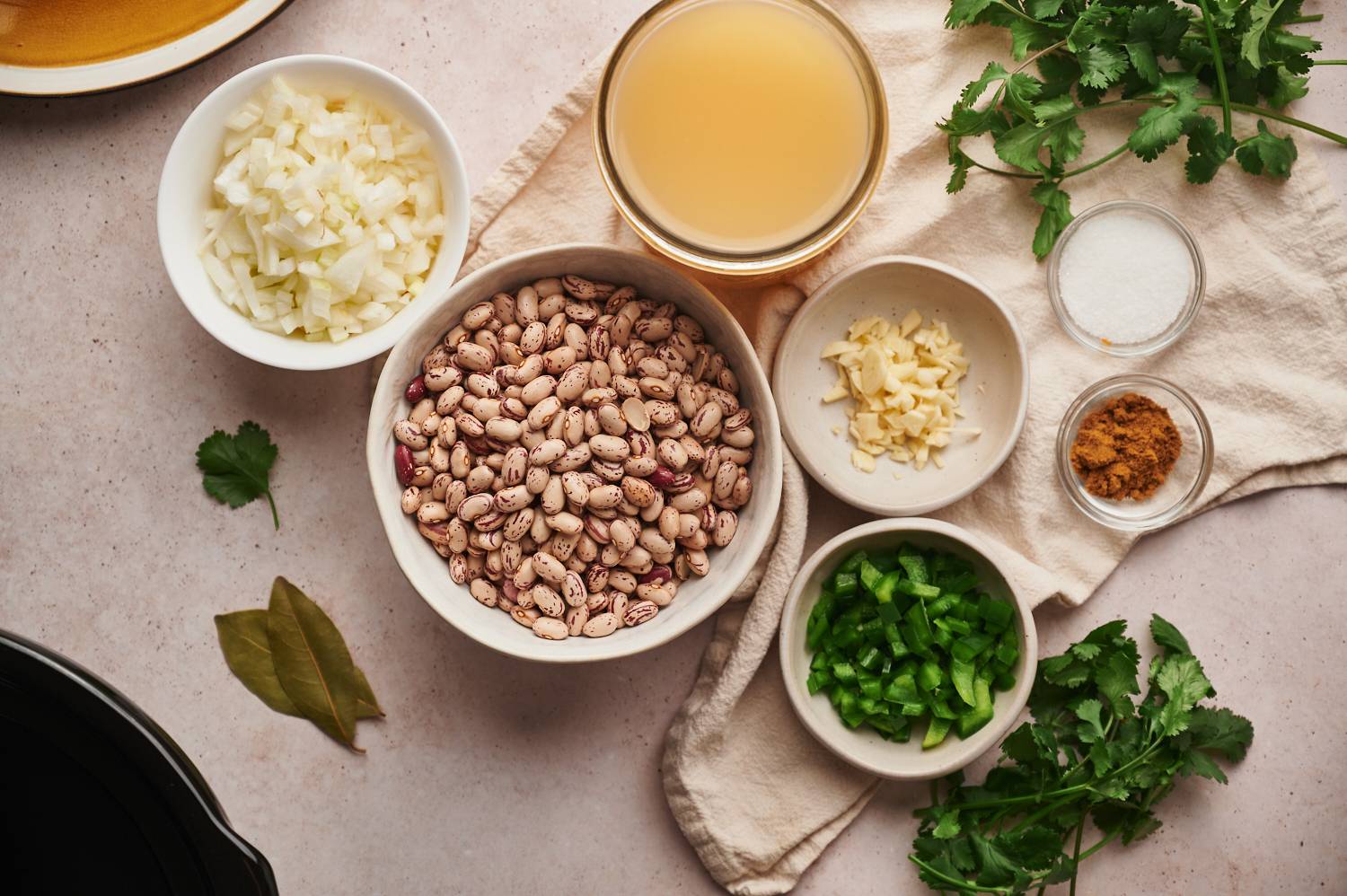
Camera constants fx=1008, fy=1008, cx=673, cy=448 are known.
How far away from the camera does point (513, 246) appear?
1.58 m

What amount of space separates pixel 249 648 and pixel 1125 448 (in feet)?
4.68

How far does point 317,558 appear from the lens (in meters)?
1.63

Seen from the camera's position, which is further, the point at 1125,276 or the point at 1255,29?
the point at 1125,276

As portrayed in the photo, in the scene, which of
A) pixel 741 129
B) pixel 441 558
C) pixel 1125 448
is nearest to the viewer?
pixel 741 129

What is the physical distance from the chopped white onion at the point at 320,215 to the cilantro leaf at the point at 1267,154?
1226 millimetres

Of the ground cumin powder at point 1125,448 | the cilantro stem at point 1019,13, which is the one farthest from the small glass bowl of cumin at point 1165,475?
the cilantro stem at point 1019,13

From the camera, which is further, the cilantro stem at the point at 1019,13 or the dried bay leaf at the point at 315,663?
the dried bay leaf at the point at 315,663

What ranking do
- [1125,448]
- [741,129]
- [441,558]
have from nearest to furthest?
[741,129] → [441,558] → [1125,448]

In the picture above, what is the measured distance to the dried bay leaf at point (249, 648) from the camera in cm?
163

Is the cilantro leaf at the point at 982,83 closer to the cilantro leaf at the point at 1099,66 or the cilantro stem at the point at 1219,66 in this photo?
the cilantro leaf at the point at 1099,66

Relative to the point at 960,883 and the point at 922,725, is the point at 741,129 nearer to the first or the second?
the point at 922,725

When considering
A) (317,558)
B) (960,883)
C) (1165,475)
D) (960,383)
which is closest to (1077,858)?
(960,883)

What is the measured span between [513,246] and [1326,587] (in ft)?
4.73

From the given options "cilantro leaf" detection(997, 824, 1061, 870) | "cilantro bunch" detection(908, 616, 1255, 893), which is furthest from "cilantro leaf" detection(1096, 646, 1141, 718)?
"cilantro leaf" detection(997, 824, 1061, 870)
